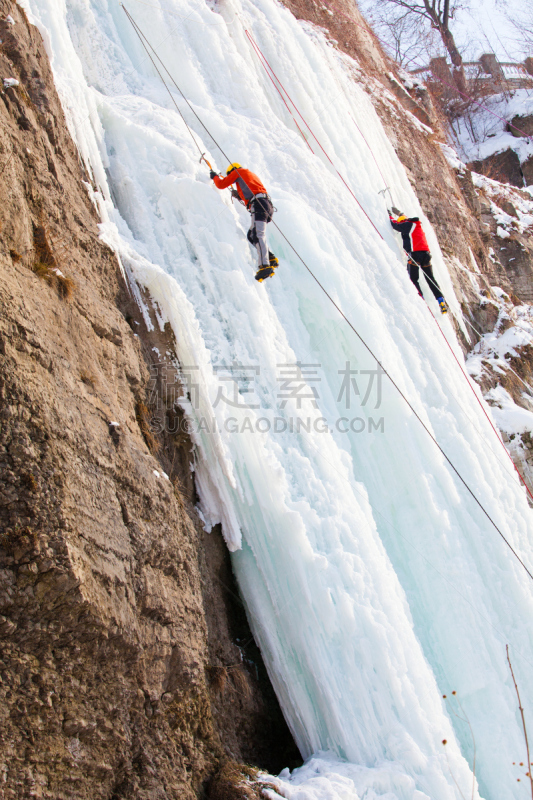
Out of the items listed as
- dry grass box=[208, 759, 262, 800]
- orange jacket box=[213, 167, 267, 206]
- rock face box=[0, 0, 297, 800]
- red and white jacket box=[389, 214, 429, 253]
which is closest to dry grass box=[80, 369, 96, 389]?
rock face box=[0, 0, 297, 800]

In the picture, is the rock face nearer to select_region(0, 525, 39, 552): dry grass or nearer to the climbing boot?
select_region(0, 525, 39, 552): dry grass

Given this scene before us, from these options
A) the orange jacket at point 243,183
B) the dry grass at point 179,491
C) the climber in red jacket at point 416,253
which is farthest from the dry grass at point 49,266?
the climber in red jacket at point 416,253

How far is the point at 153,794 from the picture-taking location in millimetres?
2633

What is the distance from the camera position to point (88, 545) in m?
2.67

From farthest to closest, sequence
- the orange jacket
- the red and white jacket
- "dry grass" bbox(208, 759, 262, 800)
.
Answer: the red and white jacket < the orange jacket < "dry grass" bbox(208, 759, 262, 800)

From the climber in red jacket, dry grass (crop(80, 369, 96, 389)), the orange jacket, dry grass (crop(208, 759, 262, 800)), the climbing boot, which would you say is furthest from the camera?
the climber in red jacket

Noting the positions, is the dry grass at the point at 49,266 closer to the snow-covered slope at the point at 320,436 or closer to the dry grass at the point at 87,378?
the dry grass at the point at 87,378

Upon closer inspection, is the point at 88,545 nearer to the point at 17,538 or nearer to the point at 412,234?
the point at 17,538

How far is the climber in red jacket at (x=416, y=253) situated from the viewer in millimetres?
6748

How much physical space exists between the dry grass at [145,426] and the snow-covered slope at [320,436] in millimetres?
387

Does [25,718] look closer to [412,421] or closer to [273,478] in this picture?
[273,478]

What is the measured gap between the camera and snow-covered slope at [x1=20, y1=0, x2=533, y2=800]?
3.63m

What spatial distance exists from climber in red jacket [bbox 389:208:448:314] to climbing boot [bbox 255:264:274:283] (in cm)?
262

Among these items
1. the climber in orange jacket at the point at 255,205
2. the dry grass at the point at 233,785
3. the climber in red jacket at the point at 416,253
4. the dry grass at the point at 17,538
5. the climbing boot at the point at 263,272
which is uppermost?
the climber in red jacket at the point at 416,253
